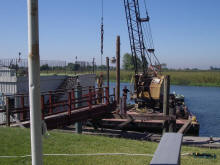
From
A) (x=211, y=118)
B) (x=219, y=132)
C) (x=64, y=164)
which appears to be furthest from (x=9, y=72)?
(x=211, y=118)

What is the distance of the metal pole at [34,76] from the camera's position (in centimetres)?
328

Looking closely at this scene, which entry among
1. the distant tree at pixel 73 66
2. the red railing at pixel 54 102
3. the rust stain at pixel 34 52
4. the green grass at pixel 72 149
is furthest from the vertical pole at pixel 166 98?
the rust stain at pixel 34 52

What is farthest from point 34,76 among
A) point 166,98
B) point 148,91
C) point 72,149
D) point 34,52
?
point 148,91

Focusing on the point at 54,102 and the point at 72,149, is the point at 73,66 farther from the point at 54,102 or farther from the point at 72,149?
the point at 72,149

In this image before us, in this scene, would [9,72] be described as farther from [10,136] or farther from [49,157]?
[49,157]

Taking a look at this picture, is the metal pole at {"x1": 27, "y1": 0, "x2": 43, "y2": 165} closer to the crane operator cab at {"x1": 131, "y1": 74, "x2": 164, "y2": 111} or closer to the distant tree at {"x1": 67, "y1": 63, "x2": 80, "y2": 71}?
the crane operator cab at {"x1": 131, "y1": 74, "x2": 164, "y2": 111}

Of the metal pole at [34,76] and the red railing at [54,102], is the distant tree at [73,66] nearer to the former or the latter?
the red railing at [54,102]

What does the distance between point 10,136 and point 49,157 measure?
6.83 ft

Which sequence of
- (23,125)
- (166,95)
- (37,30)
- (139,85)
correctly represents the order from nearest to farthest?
(37,30) < (23,125) < (166,95) < (139,85)

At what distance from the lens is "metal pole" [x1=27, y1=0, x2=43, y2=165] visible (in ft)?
10.8

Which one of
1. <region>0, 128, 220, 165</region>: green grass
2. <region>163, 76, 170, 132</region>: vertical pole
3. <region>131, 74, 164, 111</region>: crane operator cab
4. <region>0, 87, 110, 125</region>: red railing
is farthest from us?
<region>131, 74, 164, 111</region>: crane operator cab

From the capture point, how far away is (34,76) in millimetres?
3346

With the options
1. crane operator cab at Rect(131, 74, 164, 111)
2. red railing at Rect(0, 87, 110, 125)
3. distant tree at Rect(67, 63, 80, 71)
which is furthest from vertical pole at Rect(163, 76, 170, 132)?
distant tree at Rect(67, 63, 80, 71)

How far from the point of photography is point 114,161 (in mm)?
5973
